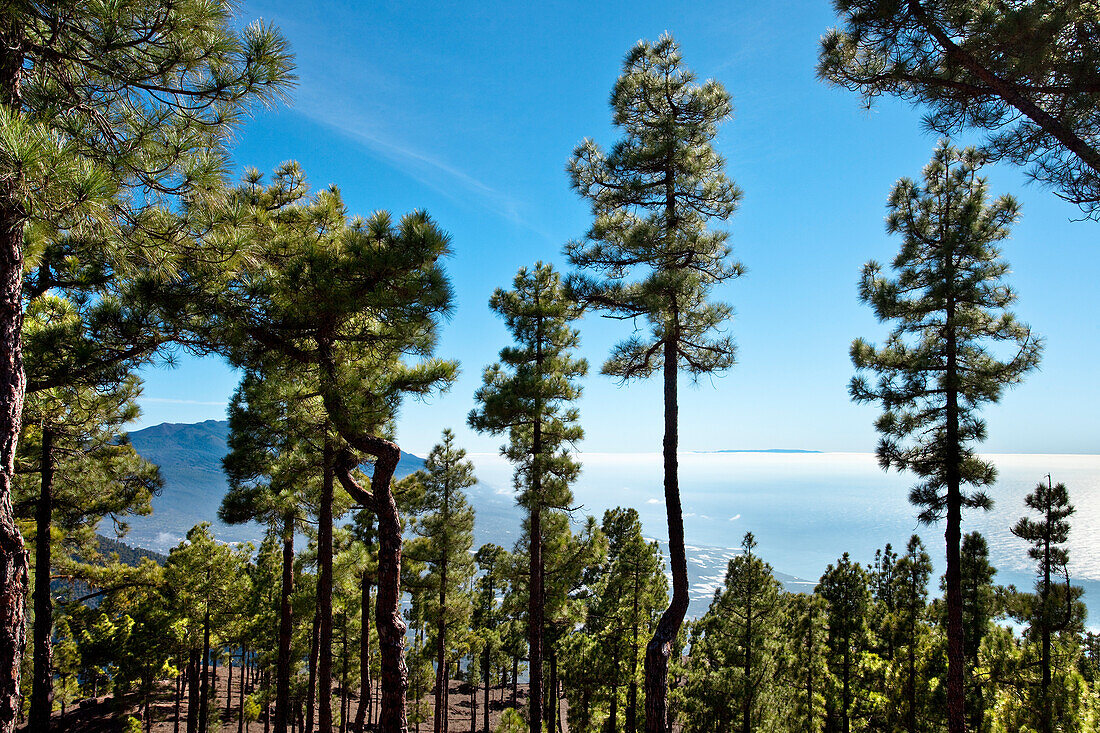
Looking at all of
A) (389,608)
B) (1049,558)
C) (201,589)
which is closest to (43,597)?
(201,589)

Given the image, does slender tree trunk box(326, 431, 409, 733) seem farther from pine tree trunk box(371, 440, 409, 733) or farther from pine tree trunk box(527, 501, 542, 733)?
pine tree trunk box(527, 501, 542, 733)

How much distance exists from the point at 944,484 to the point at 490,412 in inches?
378

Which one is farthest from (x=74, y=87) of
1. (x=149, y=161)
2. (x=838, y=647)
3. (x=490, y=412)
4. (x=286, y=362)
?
(x=838, y=647)

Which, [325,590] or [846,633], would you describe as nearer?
[325,590]

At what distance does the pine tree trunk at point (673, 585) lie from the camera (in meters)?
7.05

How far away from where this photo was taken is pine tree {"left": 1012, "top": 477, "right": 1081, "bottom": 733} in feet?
40.2

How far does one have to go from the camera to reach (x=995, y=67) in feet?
17.1

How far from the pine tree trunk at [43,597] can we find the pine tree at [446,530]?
8.17 meters

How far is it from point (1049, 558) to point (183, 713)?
1528 inches

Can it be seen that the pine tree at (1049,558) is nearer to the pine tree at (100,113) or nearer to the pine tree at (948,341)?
the pine tree at (948,341)

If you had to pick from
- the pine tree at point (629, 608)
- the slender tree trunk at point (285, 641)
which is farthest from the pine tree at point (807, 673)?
the slender tree trunk at point (285, 641)

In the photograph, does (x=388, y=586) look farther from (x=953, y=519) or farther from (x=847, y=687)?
(x=847, y=687)

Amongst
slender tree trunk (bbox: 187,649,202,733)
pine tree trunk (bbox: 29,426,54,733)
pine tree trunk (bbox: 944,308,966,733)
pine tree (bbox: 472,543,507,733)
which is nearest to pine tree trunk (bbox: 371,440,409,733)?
pine tree trunk (bbox: 29,426,54,733)

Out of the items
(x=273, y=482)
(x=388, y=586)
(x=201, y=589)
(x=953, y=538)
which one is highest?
(x=273, y=482)
